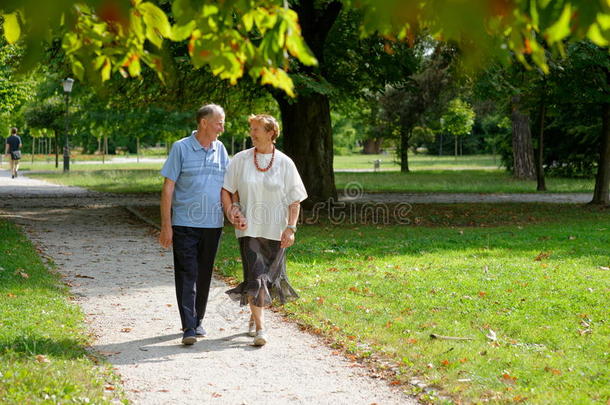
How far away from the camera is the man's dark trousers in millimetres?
6777

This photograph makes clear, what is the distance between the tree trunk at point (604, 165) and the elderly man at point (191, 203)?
14955 mm

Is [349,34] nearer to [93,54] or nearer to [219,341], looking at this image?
[219,341]

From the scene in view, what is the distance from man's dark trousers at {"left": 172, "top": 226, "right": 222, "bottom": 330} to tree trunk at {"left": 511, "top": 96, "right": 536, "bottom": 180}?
29.2 meters

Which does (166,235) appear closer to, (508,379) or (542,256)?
(508,379)

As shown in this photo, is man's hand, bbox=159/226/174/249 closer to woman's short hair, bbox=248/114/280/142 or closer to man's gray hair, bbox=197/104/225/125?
man's gray hair, bbox=197/104/225/125

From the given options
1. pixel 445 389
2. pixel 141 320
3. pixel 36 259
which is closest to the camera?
pixel 445 389

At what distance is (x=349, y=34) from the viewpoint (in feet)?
61.3

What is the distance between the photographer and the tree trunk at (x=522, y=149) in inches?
1356

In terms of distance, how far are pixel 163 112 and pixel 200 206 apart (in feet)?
89.6

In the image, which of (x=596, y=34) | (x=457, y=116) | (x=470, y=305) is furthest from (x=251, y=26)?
(x=457, y=116)

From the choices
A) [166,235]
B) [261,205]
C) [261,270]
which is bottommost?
[261,270]

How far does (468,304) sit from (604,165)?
42.4ft

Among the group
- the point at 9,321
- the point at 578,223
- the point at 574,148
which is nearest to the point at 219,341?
the point at 9,321

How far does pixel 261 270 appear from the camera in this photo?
6.87 metres
